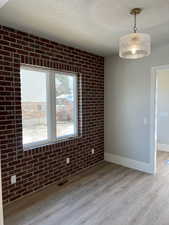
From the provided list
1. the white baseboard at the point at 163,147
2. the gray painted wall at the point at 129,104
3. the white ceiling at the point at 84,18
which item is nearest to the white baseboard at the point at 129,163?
the gray painted wall at the point at 129,104

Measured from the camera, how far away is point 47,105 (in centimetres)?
306

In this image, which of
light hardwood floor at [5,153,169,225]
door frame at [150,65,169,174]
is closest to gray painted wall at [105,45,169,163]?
door frame at [150,65,169,174]

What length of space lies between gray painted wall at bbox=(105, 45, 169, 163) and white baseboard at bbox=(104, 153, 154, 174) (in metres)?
0.09

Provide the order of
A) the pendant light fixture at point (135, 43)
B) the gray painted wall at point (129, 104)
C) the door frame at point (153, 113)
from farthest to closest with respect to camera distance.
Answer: the gray painted wall at point (129, 104)
the door frame at point (153, 113)
the pendant light fixture at point (135, 43)

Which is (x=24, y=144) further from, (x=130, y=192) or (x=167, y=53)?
(x=167, y=53)

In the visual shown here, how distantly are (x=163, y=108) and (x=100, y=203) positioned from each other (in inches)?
143

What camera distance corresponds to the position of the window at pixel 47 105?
2762 millimetres

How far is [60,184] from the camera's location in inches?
121

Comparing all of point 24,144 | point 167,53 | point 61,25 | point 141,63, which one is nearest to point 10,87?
point 24,144

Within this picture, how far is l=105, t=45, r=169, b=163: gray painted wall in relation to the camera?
3.51 metres

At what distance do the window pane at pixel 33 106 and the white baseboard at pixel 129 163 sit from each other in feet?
6.31

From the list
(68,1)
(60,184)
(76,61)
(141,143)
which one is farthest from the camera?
(141,143)

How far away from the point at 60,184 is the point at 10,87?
1.94 meters

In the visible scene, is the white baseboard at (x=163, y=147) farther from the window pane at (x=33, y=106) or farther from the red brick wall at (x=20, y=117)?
the window pane at (x=33, y=106)
